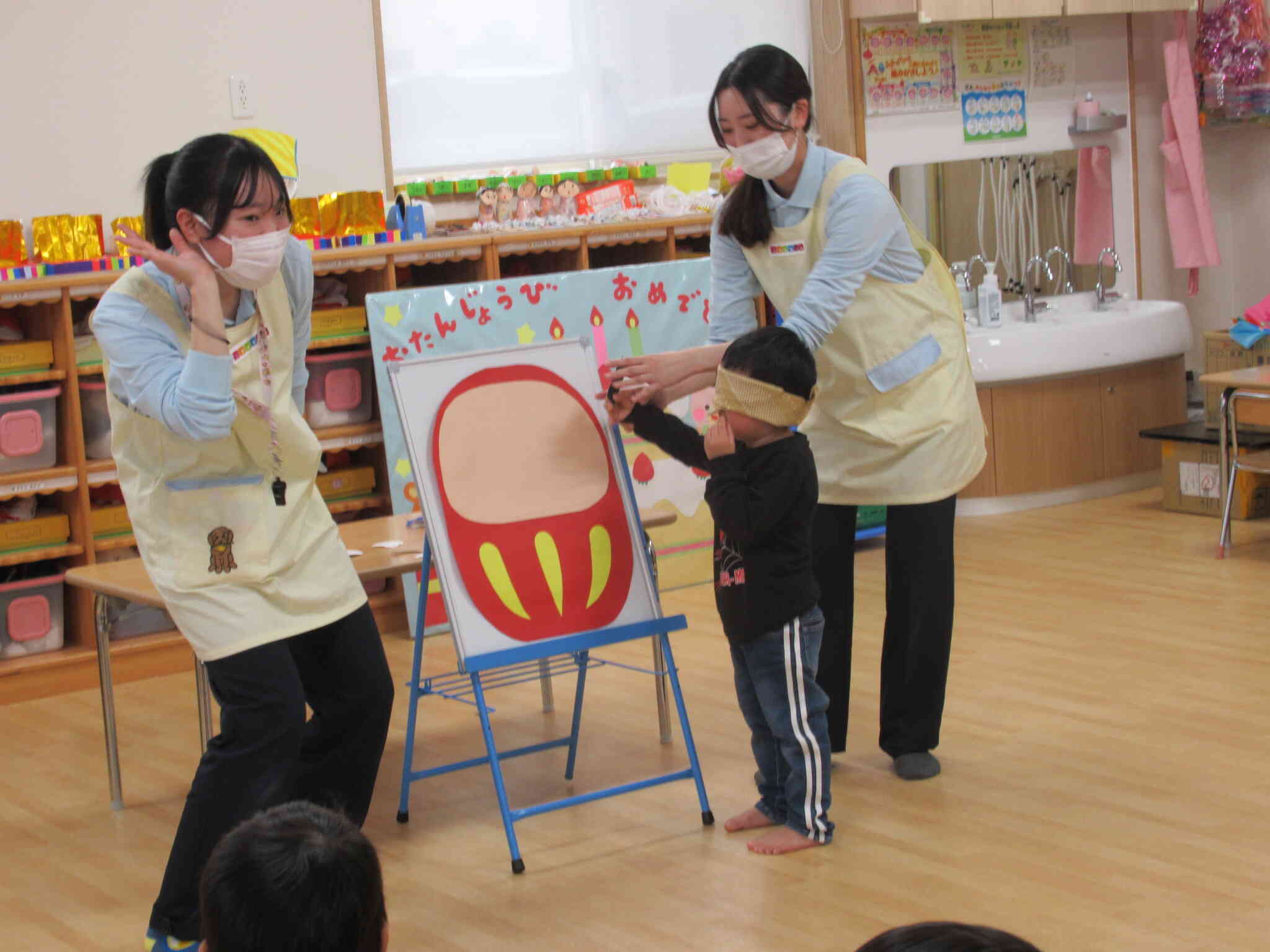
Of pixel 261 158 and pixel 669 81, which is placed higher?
pixel 669 81

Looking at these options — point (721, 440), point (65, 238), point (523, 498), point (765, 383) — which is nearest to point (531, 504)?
point (523, 498)

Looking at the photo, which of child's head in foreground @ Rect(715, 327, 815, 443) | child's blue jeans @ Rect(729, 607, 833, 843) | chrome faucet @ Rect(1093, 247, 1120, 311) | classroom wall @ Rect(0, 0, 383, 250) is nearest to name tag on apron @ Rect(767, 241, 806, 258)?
child's head in foreground @ Rect(715, 327, 815, 443)

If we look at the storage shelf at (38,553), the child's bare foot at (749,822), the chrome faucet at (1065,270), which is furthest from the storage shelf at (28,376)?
the chrome faucet at (1065,270)

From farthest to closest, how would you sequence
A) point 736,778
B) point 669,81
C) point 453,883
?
point 669,81 → point 736,778 → point 453,883

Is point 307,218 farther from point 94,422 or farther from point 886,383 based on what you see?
point 886,383

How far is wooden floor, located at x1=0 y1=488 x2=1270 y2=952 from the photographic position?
9.00 ft

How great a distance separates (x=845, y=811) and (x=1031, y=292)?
12.4 ft

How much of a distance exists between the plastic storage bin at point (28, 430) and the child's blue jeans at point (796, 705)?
2468mm

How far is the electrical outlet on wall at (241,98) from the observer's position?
200 inches

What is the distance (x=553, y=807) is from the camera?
10.2ft

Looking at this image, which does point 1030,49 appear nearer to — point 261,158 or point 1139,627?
point 1139,627

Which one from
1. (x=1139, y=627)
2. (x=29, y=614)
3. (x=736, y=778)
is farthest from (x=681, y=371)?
(x=29, y=614)

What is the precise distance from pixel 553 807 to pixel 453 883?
24cm

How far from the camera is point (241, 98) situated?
5.08 meters
